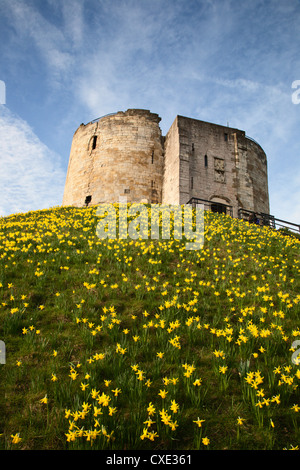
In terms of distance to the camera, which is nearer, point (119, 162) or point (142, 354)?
point (142, 354)

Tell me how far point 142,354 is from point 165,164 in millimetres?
21156

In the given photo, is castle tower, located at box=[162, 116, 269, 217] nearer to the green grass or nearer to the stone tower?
the stone tower

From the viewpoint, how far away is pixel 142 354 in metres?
3.85

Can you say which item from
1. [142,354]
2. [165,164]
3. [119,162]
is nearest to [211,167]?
[165,164]

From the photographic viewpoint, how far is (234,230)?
38.5ft

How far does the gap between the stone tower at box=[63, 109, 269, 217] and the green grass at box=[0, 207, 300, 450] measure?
14.2 meters

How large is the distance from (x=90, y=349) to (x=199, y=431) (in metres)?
1.83

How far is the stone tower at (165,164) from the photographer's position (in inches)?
841

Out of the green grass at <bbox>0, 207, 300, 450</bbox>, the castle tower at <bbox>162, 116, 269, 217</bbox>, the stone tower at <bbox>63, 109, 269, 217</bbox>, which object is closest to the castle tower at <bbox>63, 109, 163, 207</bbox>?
the stone tower at <bbox>63, 109, 269, 217</bbox>

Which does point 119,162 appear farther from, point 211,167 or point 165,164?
point 211,167

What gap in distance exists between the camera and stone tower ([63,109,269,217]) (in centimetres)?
2135

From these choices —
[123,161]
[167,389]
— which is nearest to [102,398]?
[167,389]

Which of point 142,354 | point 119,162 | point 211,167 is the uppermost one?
point 119,162

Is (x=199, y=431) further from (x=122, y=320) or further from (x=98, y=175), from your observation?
(x=98, y=175)
